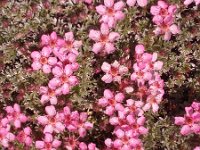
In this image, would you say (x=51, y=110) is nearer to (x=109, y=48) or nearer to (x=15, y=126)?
(x=15, y=126)

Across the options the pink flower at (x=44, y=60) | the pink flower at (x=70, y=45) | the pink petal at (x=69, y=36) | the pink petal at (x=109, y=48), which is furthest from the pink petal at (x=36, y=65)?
the pink petal at (x=109, y=48)

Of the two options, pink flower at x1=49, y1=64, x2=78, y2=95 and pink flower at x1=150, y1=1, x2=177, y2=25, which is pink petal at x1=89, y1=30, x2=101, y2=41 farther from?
pink flower at x1=150, y1=1, x2=177, y2=25

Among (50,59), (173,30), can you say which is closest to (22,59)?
(50,59)

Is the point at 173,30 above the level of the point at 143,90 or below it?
above

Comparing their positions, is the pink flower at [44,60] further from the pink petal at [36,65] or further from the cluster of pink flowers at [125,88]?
the cluster of pink flowers at [125,88]

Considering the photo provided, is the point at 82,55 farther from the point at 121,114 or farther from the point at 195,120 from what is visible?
the point at 195,120

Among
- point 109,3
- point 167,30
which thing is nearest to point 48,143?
point 109,3
